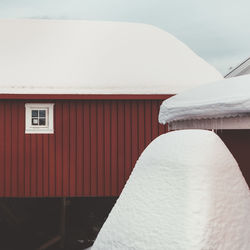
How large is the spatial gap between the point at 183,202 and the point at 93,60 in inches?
345

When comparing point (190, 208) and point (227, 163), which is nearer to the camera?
point (190, 208)

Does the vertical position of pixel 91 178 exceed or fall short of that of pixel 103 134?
it falls short

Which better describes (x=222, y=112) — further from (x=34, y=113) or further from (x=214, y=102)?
(x=34, y=113)

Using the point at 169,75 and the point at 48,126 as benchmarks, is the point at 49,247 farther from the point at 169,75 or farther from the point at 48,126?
the point at 169,75

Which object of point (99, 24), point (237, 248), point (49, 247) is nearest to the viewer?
point (237, 248)

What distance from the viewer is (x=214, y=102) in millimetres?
4129

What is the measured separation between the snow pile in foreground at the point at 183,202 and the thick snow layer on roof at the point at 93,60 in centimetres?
701

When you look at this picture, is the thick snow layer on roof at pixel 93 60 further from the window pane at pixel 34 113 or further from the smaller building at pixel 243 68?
the smaller building at pixel 243 68

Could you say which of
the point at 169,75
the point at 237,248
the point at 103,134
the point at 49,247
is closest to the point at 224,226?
the point at 237,248

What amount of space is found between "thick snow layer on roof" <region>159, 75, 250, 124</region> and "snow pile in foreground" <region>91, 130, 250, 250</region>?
0.85 m

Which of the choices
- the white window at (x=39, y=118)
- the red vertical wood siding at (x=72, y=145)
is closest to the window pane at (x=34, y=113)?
the white window at (x=39, y=118)

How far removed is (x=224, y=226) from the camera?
2.77 meters

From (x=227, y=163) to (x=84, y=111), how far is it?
7376mm

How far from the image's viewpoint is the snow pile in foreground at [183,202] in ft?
8.98
